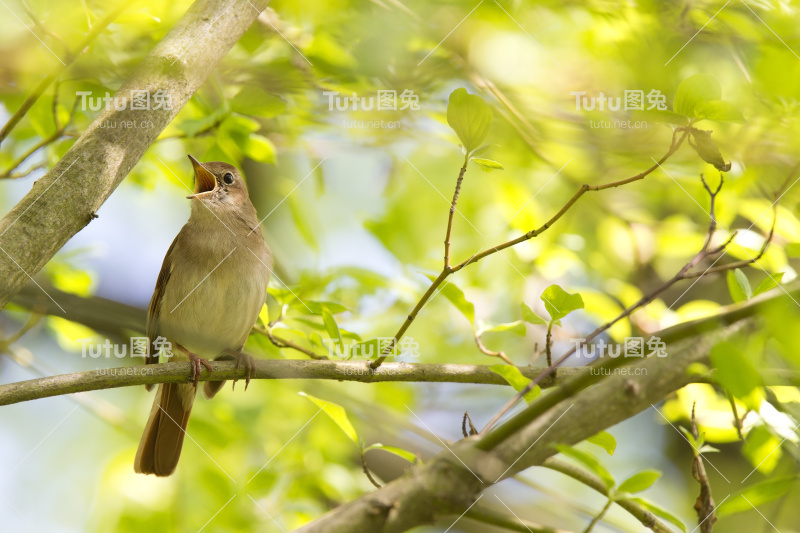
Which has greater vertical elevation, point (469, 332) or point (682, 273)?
point (682, 273)

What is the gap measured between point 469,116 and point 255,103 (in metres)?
1.37

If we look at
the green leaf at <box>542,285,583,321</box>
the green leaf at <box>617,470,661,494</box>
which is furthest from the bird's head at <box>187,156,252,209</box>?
the green leaf at <box>617,470,661,494</box>

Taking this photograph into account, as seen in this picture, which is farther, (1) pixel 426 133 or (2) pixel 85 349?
(1) pixel 426 133

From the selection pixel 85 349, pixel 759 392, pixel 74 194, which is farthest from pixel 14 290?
pixel 759 392

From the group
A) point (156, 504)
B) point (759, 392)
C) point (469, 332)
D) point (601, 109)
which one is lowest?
point (156, 504)

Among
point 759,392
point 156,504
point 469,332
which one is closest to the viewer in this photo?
point 759,392

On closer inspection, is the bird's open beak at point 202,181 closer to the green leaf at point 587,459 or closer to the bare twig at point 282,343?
the bare twig at point 282,343

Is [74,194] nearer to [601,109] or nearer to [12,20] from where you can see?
[12,20]

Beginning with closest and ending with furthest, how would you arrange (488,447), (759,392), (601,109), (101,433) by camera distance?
(488,447), (759,392), (601,109), (101,433)

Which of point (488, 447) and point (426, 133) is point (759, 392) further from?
point (426, 133)

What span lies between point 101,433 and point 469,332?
365 cm

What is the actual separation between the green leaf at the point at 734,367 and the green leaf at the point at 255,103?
2.48 metres

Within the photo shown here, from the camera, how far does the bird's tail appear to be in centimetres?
446

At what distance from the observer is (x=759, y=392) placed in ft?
7.38
